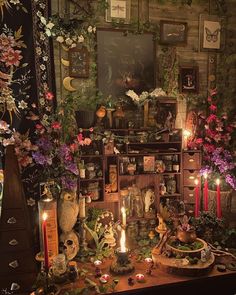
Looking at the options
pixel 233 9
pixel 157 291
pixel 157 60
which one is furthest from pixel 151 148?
pixel 233 9

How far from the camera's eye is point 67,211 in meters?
2.56

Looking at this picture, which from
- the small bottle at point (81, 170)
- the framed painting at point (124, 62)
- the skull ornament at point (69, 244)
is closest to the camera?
the skull ornament at point (69, 244)

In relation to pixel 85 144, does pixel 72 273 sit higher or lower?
lower

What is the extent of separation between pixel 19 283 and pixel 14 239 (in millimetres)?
305

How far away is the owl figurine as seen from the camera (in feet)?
8.40

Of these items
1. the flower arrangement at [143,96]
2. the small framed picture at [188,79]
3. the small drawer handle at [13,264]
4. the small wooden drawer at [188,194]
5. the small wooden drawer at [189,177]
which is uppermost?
the small framed picture at [188,79]

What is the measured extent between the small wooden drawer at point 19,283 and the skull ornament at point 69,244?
400 millimetres

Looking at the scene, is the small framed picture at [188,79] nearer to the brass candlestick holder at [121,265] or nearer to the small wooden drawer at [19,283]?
the brass candlestick holder at [121,265]

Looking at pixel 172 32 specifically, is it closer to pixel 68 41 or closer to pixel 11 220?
pixel 68 41

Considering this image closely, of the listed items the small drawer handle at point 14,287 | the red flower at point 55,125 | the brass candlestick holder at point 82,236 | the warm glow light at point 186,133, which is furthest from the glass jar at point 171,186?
the small drawer handle at point 14,287

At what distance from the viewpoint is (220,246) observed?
8.75 ft

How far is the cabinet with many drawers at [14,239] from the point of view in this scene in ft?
6.84

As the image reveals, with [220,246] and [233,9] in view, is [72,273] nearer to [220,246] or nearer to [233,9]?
[220,246]

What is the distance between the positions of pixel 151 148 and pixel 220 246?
1089 millimetres
